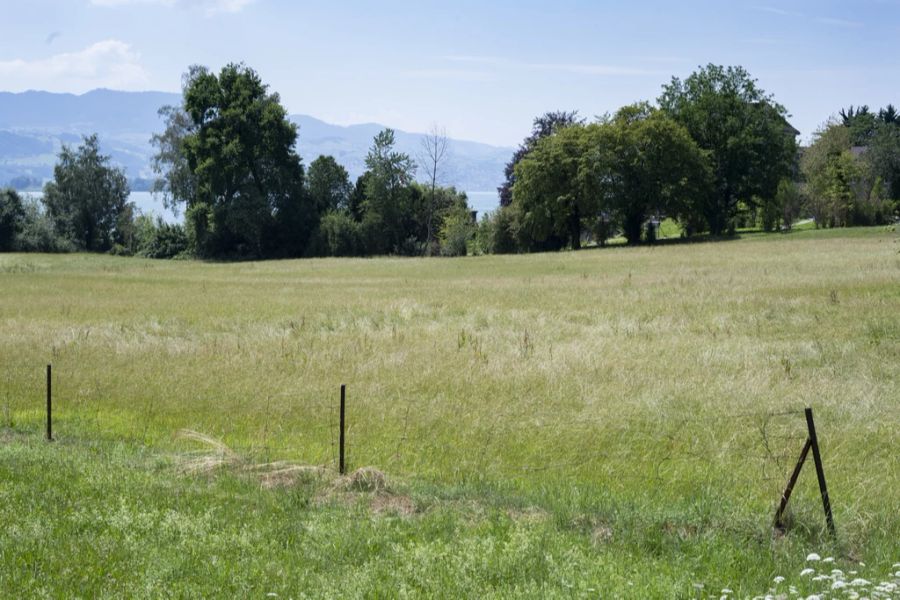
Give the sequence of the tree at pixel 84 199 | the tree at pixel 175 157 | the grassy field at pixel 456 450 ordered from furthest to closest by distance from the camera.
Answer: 1. the tree at pixel 84 199
2. the tree at pixel 175 157
3. the grassy field at pixel 456 450

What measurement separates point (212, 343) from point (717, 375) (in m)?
14.0

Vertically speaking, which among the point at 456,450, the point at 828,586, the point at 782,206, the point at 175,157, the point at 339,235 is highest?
the point at 175,157

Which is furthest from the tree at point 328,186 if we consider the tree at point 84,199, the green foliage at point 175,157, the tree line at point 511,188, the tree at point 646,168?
the tree at point 646,168

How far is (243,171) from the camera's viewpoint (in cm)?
8756

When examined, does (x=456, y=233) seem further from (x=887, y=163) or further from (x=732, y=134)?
(x=887, y=163)

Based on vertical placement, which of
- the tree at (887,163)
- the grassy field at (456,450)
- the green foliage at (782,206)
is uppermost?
the tree at (887,163)

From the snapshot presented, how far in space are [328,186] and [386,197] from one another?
948 centimetres

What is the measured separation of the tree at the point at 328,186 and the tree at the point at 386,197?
512cm

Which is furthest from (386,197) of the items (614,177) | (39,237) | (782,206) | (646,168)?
(782,206)

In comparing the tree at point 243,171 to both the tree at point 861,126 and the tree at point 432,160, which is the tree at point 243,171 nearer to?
the tree at point 432,160

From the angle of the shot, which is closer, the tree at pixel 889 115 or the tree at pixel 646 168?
the tree at pixel 646 168

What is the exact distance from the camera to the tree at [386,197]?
93000 mm

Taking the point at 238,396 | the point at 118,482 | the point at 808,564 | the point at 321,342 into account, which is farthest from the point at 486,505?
the point at 321,342

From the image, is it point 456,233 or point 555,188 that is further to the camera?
point 456,233
